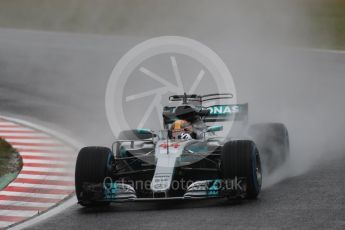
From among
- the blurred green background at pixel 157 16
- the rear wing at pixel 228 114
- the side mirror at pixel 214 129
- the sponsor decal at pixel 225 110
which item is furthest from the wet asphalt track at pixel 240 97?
the blurred green background at pixel 157 16

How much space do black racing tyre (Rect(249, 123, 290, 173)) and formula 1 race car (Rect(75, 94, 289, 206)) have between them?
1.07 m

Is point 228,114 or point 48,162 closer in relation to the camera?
point 228,114

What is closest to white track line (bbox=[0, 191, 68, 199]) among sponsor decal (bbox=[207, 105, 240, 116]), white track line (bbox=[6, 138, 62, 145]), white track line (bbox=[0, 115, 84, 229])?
white track line (bbox=[0, 115, 84, 229])

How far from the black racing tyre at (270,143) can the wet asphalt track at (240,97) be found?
1.79ft

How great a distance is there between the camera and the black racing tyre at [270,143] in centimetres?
1498

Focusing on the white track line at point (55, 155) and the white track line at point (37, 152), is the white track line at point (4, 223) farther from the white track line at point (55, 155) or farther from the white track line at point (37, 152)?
the white track line at point (55, 155)

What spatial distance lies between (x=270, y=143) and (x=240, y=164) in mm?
2638

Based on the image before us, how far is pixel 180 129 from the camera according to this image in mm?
13992

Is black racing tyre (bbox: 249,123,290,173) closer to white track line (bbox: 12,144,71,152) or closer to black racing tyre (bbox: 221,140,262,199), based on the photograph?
black racing tyre (bbox: 221,140,262,199)

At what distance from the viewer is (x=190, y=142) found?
13578 millimetres

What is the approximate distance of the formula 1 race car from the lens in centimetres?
1255

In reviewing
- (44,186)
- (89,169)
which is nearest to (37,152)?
(44,186)

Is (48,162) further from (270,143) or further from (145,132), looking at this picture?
(270,143)

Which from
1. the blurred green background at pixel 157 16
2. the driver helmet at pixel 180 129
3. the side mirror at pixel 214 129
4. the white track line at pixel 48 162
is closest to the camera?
the driver helmet at pixel 180 129
